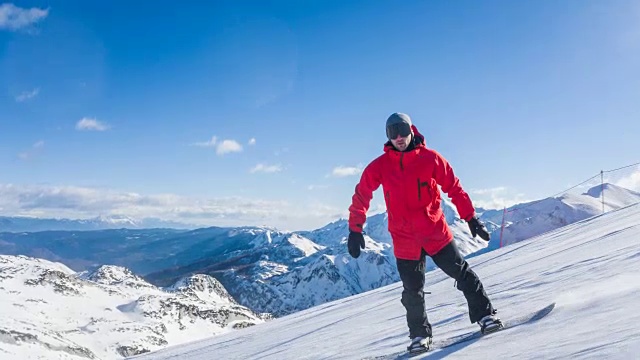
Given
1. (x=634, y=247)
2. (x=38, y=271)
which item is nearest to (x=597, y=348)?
(x=634, y=247)

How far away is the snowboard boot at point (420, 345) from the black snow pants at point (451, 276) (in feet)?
0.27

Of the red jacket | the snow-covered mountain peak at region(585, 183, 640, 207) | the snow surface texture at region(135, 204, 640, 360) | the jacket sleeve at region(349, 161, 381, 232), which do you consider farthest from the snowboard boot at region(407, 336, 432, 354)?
the snow-covered mountain peak at region(585, 183, 640, 207)

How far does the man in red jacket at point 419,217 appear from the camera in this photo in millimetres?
5207

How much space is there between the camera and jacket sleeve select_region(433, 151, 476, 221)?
541cm

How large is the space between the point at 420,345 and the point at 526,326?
1.14 metres

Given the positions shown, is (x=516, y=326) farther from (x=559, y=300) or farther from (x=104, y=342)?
(x=104, y=342)

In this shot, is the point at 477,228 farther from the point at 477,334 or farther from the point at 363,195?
the point at 363,195

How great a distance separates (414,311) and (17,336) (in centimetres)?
11473

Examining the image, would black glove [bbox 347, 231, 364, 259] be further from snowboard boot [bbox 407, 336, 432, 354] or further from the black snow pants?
snowboard boot [bbox 407, 336, 432, 354]

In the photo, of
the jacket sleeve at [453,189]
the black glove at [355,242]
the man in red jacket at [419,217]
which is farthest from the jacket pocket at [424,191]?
the black glove at [355,242]

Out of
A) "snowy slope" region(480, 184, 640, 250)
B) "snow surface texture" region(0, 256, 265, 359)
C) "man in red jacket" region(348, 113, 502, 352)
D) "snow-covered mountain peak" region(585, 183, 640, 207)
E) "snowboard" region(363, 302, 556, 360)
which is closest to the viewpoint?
"snowboard" region(363, 302, 556, 360)

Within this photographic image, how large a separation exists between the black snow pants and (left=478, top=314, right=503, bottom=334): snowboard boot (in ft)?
0.30

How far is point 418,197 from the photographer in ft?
17.3

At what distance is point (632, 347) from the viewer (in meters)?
2.90
